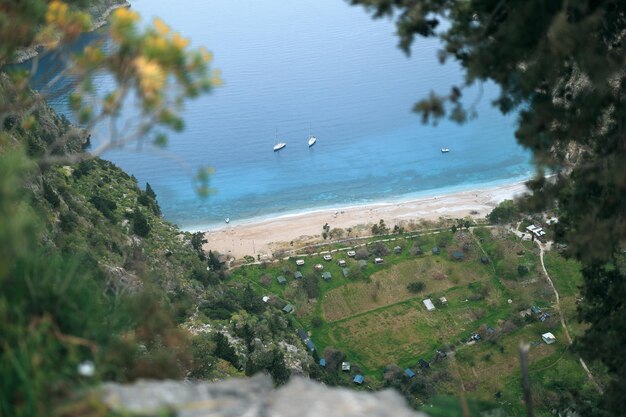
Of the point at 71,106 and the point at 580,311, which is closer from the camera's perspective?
the point at 71,106

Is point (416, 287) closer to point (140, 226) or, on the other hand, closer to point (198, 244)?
point (198, 244)

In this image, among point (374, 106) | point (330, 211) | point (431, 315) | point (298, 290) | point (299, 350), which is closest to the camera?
point (299, 350)

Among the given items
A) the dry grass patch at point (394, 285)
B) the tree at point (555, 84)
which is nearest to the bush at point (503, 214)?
the dry grass patch at point (394, 285)

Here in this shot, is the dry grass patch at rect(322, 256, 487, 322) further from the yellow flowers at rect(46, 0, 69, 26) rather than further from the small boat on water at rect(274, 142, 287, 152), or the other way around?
the yellow flowers at rect(46, 0, 69, 26)

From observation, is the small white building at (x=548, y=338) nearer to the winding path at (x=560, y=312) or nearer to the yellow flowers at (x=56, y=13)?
the winding path at (x=560, y=312)

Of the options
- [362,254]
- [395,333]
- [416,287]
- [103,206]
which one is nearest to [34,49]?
[103,206]

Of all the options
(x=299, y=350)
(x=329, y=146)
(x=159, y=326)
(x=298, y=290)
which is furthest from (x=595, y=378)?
(x=329, y=146)

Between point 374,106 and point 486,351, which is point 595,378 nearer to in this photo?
point 486,351

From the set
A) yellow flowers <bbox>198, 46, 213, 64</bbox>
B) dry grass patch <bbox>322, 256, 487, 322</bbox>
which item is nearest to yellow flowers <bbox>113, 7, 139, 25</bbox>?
yellow flowers <bbox>198, 46, 213, 64</bbox>
